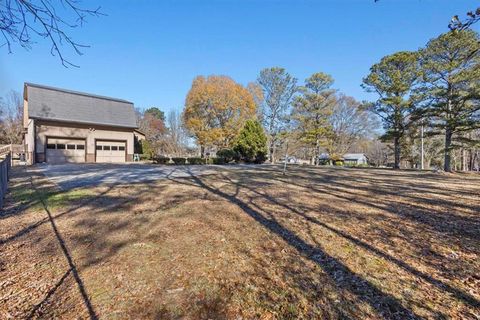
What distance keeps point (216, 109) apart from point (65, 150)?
14.6 m

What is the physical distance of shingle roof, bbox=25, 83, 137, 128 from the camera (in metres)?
19.4

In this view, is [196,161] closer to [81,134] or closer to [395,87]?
[81,134]

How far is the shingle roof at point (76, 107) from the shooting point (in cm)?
1941

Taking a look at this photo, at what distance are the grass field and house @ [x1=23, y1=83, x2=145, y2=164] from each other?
683 inches

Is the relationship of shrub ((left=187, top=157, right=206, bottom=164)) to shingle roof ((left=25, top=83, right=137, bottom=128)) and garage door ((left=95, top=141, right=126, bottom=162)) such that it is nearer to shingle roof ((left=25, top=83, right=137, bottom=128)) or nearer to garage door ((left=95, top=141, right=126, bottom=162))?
garage door ((left=95, top=141, right=126, bottom=162))

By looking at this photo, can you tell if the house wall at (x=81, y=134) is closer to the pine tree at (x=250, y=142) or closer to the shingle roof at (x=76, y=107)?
the shingle roof at (x=76, y=107)

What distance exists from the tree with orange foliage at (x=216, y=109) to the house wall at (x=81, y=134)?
22.2 feet

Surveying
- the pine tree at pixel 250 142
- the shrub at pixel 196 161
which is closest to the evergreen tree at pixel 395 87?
the pine tree at pixel 250 142

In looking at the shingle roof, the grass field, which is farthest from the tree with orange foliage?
the grass field

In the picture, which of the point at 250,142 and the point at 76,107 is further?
the point at 250,142

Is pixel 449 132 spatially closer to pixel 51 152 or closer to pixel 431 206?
pixel 431 206

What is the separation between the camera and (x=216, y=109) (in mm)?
26188

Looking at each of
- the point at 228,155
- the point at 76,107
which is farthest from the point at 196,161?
the point at 76,107

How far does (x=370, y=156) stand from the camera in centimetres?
5003
